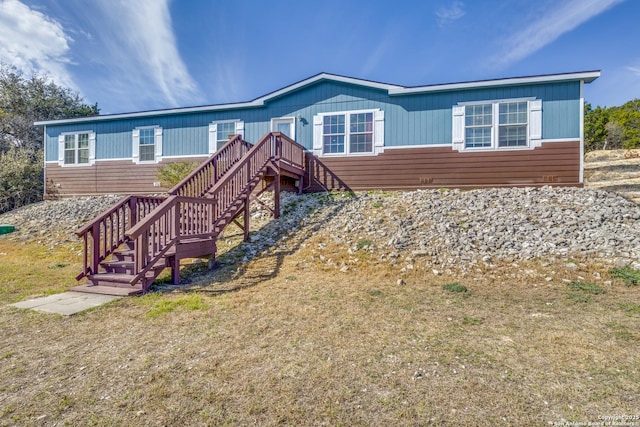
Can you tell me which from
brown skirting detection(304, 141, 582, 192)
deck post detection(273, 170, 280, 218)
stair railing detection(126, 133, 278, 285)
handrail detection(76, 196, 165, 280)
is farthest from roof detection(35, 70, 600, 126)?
handrail detection(76, 196, 165, 280)

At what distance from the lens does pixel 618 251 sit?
19.1 feet

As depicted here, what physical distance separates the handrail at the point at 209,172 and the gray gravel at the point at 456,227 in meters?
1.84

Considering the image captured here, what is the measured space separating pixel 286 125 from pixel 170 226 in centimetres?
765

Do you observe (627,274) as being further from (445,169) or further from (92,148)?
(92,148)

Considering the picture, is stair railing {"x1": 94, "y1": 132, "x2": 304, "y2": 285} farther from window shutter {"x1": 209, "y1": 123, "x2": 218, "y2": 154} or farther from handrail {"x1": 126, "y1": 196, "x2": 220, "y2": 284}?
window shutter {"x1": 209, "y1": 123, "x2": 218, "y2": 154}

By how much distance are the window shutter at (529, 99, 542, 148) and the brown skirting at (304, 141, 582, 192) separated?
0.28 metres

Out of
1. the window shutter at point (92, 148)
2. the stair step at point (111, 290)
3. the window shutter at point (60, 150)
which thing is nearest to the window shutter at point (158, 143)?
the window shutter at point (92, 148)

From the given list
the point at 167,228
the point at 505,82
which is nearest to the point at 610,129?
the point at 505,82

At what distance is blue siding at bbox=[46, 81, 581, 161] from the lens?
384 inches

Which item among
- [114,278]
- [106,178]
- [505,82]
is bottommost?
[114,278]

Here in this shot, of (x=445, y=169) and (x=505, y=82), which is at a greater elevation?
(x=505, y=82)

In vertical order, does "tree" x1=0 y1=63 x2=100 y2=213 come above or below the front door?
above

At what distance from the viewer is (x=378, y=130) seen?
11.2 metres

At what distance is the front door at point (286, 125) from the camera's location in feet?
39.3
